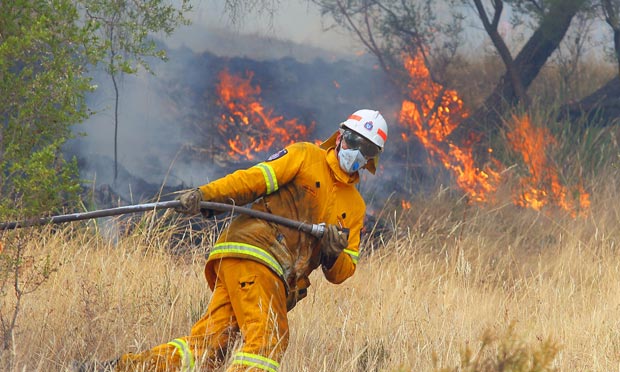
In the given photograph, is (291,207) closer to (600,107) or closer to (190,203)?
(190,203)

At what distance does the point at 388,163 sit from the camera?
516 inches

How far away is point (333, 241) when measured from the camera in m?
4.53

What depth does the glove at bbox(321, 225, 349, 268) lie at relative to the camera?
4.53 meters

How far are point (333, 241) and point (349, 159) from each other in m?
0.41

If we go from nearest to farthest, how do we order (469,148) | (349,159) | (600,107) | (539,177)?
(349,159) < (539,177) < (600,107) < (469,148)

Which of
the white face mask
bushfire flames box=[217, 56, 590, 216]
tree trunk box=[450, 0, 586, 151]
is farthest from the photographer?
tree trunk box=[450, 0, 586, 151]

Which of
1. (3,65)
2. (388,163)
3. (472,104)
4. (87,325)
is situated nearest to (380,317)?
(87,325)

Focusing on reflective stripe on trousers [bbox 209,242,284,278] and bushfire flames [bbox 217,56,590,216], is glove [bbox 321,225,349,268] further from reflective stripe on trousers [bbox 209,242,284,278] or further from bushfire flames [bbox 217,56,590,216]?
bushfire flames [bbox 217,56,590,216]

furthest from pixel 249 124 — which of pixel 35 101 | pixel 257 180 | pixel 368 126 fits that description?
pixel 257 180

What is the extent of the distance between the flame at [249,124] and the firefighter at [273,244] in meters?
8.45

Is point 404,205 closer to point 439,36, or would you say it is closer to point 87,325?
point 439,36

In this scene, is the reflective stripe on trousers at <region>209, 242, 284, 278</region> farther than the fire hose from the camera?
Yes

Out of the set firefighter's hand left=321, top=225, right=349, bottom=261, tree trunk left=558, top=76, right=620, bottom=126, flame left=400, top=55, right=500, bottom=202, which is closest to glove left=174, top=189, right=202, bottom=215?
firefighter's hand left=321, top=225, right=349, bottom=261

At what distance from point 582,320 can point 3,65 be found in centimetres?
371
